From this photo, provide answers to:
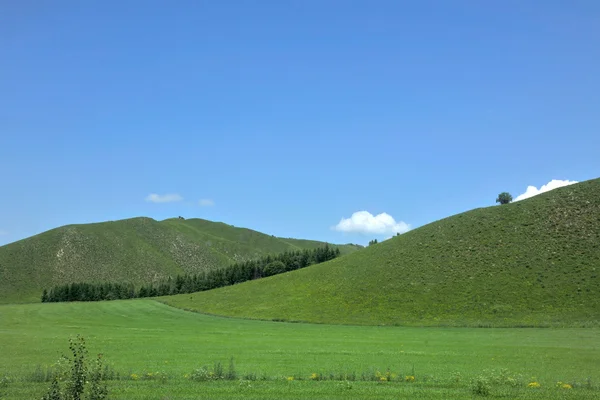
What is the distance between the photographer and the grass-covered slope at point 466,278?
67.8 metres

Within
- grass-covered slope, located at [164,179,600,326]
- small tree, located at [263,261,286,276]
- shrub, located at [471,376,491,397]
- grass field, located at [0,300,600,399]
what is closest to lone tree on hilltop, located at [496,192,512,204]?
grass-covered slope, located at [164,179,600,326]

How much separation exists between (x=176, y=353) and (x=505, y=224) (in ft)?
279

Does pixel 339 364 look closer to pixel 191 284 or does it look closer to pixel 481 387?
pixel 481 387

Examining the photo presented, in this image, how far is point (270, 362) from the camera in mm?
27594

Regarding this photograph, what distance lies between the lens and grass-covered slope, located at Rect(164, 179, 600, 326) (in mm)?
67812

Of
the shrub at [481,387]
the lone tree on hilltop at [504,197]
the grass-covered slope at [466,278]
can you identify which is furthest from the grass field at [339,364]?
the lone tree on hilltop at [504,197]

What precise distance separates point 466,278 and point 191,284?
4000 inches

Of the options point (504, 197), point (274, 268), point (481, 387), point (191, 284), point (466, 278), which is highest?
point (504, 197)

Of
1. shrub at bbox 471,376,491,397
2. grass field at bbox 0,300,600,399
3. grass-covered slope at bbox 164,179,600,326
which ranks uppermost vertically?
grass-covered slope at bbox 164,179,600,326

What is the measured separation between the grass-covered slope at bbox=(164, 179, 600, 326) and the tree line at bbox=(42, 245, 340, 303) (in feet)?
148

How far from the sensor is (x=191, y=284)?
16038 centimetres

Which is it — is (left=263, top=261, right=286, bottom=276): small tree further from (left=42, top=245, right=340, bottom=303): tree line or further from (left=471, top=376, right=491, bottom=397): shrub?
(left=471, top=376, right=491, bottom=397): shrub

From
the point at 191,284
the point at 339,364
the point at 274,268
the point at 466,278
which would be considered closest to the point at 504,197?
the point at 274,268

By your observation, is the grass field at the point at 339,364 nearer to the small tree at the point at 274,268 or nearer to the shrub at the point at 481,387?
the shrub at the point at 481,387
